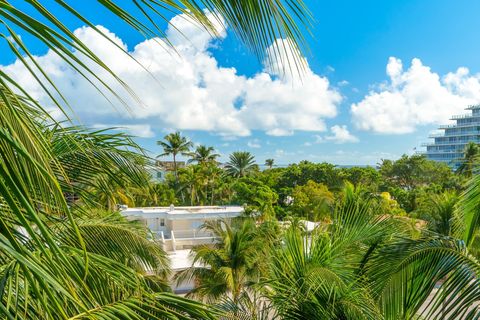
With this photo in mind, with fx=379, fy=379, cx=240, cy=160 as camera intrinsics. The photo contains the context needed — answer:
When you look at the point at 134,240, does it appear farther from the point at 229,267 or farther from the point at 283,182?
the point at 283,182

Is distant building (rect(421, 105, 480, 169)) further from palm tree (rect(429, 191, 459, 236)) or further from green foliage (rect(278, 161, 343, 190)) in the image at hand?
palm tree (rect(429, 191, 459, 236))

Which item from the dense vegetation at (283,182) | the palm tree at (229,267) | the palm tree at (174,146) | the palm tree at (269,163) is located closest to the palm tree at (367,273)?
the palm tree at (229,267)

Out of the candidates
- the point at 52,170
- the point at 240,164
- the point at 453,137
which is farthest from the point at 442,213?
the point at 453,137

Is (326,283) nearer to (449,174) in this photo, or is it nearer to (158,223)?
(158,223)

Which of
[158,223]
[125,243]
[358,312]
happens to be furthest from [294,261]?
[158,223]

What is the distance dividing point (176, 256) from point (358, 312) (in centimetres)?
1385

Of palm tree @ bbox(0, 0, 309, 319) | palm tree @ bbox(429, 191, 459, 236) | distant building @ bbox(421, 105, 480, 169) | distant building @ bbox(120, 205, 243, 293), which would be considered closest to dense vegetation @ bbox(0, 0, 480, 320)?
palm tree @ bbox(0, 0, 309, 319)

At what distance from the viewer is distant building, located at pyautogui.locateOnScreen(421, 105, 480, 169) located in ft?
231

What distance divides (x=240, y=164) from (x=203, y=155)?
3.50m

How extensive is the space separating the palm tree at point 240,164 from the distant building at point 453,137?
165ft

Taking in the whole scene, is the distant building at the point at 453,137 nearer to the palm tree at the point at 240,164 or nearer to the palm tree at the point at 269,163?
the palm tree at the point at 269,163

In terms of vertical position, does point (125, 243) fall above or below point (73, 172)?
below

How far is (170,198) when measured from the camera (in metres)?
26.7

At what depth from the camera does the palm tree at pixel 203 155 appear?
33750 mm
